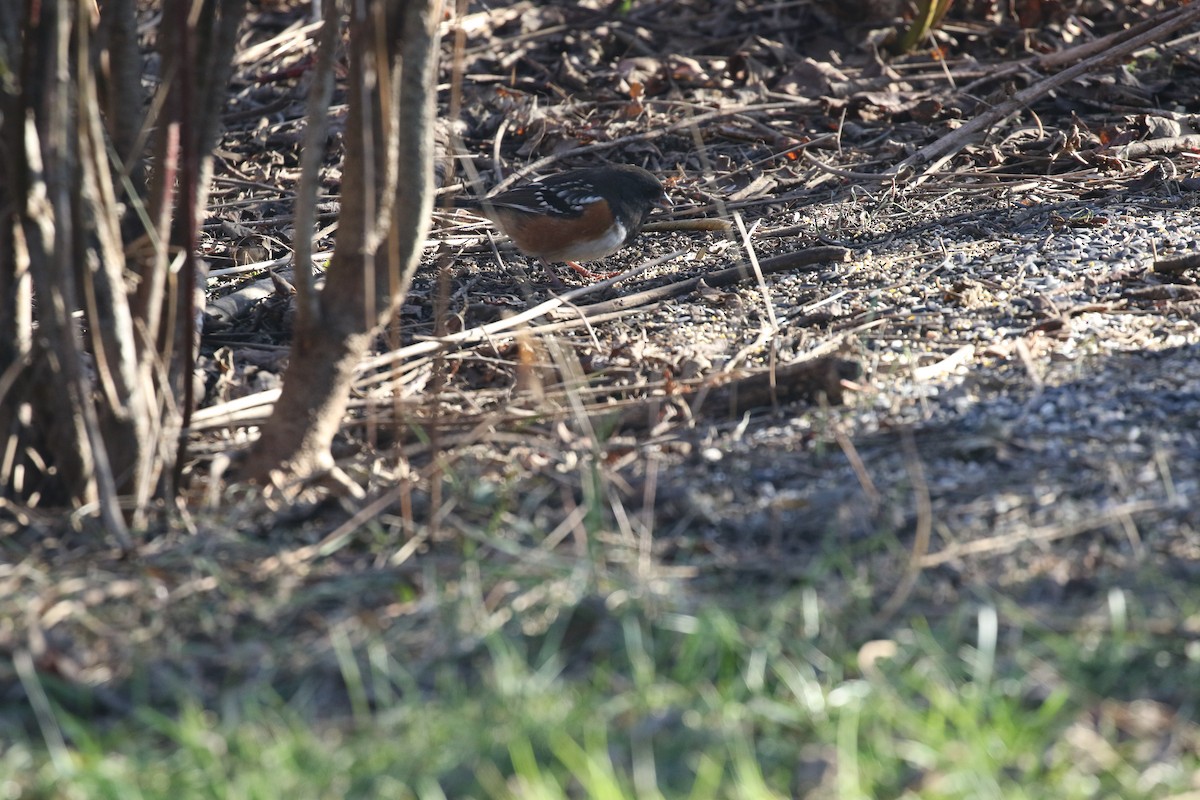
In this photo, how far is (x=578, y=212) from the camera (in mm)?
5430

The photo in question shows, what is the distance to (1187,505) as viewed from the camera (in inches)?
104

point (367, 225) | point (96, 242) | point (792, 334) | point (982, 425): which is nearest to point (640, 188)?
point (792, 334)

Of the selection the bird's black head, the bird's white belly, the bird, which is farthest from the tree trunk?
the bird's black head

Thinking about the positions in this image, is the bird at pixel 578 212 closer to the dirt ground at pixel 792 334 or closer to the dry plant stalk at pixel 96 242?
the dirt ground at pixel 792 334

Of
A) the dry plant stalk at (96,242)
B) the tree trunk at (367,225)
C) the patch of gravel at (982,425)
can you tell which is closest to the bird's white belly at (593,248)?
the patch of gravel at (982,425)

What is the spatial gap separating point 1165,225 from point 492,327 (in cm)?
290

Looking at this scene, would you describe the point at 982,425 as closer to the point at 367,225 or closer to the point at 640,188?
the point at 367,225

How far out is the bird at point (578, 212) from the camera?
5449 millimetres

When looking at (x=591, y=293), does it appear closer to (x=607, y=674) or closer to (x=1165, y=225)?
(x=1165, y=225)

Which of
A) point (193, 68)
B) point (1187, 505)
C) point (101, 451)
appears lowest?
point (1187, 505)

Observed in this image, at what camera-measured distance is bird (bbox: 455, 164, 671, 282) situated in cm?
545

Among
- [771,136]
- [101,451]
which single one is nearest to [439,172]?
[771,136]

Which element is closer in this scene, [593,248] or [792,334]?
[792,334]

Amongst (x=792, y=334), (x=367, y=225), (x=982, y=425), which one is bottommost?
(x=792, y=334)
